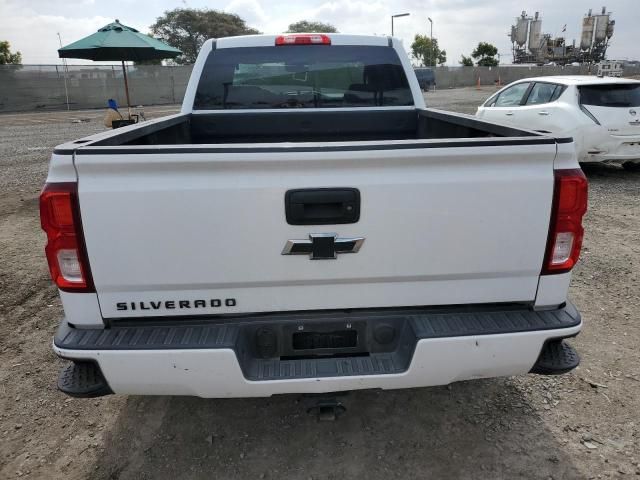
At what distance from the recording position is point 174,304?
2127mm

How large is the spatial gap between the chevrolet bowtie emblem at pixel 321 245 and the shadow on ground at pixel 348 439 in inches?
46.6

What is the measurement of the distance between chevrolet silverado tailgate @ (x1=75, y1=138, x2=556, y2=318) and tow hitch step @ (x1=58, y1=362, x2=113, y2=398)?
0.28 meters

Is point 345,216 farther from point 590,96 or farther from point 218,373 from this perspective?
point 590,96

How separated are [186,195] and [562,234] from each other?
1596 millimetres

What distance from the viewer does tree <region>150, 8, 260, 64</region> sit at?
6538 cm

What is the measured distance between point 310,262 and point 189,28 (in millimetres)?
72012

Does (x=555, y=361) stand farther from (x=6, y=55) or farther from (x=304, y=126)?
(x=6, y=55)

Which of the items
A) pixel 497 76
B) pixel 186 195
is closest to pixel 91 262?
pixel 186 195

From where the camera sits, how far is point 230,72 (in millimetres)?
4145

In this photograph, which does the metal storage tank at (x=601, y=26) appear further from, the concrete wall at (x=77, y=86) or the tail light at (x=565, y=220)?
the tail light at (x=565, y=220)

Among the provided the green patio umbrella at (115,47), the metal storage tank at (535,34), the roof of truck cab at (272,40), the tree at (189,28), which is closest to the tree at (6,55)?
the tree at (189,28)

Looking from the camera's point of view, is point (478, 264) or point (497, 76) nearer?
point (478, 264)

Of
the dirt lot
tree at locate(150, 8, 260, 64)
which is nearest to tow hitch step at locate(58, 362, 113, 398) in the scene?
the dirt lot

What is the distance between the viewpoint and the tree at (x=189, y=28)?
65375mm
